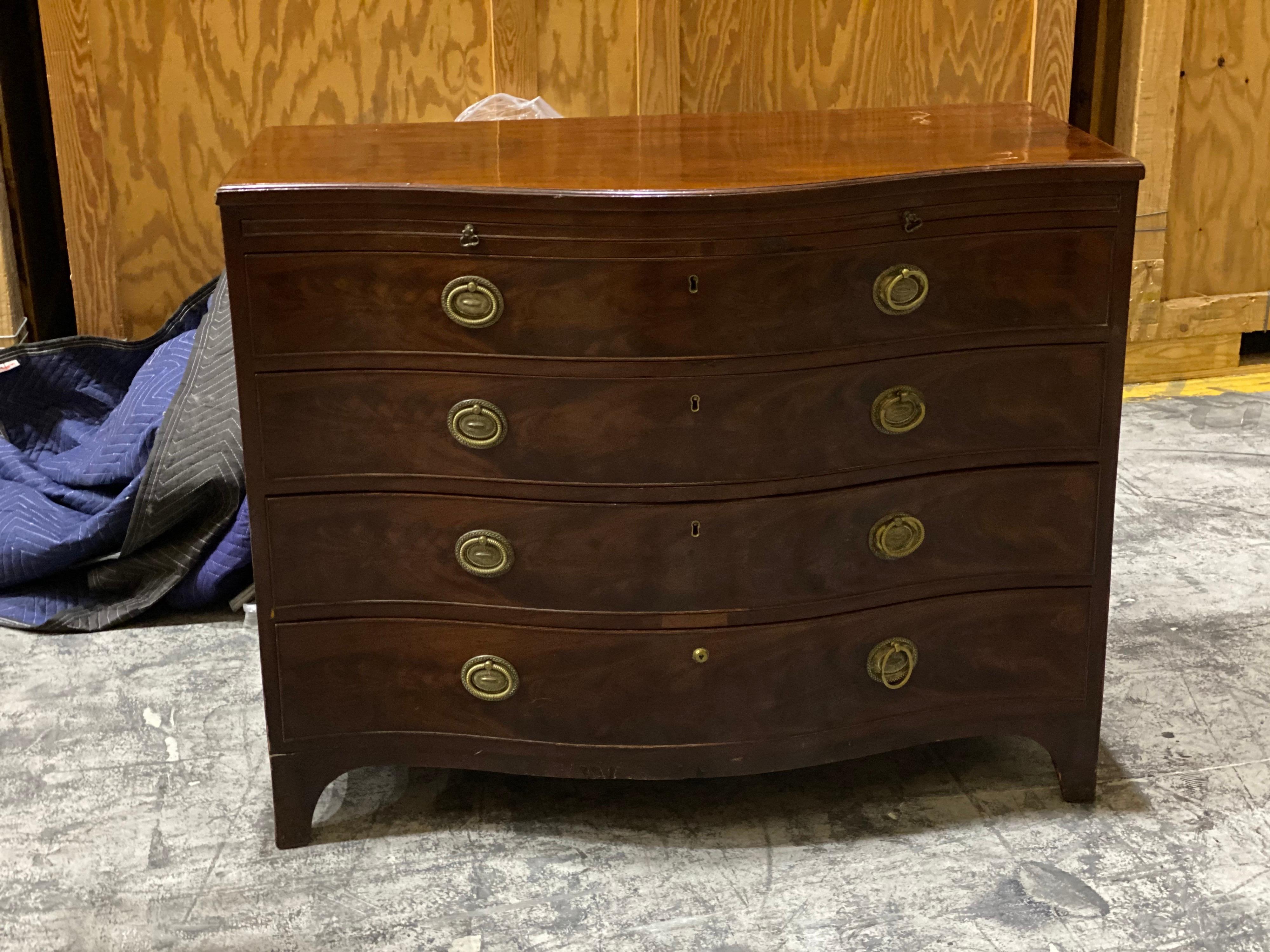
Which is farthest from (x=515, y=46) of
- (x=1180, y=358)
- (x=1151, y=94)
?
(x=1180, y=358)

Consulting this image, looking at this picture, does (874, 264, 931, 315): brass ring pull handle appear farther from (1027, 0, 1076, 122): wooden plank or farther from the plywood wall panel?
(1027, 0, 1076, 122): wooden plank

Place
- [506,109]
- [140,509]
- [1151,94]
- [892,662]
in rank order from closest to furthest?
[892,662], [140,509], [506,109], [1151,94]

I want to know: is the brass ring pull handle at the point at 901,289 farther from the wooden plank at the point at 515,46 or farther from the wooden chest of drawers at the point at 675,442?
the wooden plank at the point at 515,46

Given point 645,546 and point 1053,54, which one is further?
point 1053,54

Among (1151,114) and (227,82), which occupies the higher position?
(227,82)

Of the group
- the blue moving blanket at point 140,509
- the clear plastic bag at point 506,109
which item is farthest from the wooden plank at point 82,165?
the clear plastic bag at point 506,109

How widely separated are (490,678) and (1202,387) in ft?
8.30

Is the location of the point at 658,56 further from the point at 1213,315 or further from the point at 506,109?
the point at 1213,315

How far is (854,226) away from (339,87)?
178 cm

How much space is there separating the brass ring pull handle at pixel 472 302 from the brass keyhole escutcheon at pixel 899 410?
51 cm

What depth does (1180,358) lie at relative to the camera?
3854 mm

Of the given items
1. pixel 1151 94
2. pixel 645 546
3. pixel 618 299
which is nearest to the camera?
pixel 618 299

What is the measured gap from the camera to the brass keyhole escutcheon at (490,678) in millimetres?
2002

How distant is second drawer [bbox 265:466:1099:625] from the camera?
1930mm
